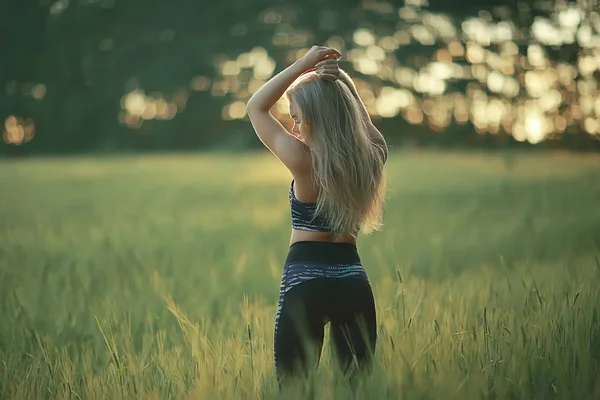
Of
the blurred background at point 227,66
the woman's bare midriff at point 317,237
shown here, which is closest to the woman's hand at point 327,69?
the woman's bare midriff at point 317,237

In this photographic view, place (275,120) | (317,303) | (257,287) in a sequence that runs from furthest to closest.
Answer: (257,287) → (275,120) → (317,303)

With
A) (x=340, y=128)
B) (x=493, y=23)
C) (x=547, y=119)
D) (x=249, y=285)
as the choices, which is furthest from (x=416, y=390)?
(x=493, y=23)

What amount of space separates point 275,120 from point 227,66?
2955 cm

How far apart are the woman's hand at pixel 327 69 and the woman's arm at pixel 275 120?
3 centimetres

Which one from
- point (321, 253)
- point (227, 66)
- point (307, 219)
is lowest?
point (321, 253)

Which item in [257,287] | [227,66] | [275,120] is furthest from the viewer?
[227,66]

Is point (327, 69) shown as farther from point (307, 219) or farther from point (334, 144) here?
point (307, 219)

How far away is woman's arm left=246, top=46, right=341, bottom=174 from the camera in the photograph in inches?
112

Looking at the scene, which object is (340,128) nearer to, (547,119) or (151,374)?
(151,374)

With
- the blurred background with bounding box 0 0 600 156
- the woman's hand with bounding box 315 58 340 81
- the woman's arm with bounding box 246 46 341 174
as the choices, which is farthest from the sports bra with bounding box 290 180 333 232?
the blurred background with bounding box 0 0 600 156

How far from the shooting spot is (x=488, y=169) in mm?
20953

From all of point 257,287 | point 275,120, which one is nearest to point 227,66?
point 257,287

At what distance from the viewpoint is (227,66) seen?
31891mm

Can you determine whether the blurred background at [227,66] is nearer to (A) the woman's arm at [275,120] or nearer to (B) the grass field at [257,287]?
(B) the grass field at [257,287]
